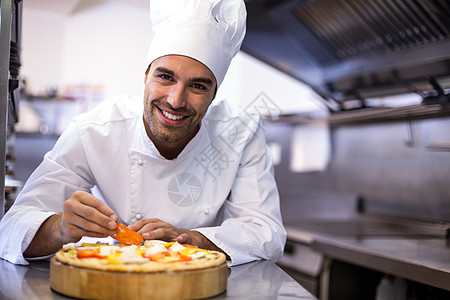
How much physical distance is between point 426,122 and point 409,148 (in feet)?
0.67

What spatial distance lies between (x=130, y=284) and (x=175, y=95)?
0.69 metres

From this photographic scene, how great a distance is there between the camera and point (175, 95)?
1.49m

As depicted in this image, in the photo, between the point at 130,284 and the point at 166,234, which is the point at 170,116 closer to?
the point at 166,234

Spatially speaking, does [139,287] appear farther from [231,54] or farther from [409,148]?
[409,148]

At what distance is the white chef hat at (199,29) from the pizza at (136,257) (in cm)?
62

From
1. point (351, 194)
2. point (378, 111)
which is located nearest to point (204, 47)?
point (378, 111)

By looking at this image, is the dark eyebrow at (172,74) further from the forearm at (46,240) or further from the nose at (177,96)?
the forearm at (46,240)

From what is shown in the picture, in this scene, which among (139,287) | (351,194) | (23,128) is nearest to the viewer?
(139,287)

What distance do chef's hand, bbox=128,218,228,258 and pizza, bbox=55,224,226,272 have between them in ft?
0.23

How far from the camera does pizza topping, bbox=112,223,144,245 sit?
122cm

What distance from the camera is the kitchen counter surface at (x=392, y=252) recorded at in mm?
1941

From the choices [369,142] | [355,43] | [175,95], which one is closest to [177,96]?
[175,95]

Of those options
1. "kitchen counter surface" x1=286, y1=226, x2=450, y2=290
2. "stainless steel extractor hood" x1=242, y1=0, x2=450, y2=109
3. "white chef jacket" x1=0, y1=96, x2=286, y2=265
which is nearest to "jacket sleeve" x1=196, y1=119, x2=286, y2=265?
"white chef jacket" x1=0, y1=96, x2=286, y2=265

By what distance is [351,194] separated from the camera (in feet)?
11.0
